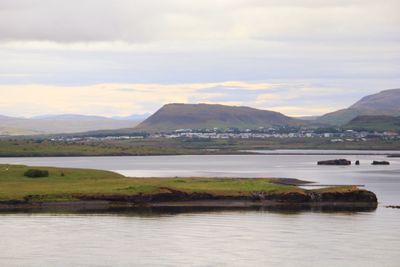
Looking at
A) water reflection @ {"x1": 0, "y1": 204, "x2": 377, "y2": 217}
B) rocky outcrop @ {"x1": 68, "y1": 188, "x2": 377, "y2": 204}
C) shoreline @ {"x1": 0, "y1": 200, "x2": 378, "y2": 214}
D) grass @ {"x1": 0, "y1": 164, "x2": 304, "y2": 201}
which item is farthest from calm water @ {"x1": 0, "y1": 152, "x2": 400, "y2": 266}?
grass @ {"x1": 0, "y1": 164, "x2": 304, "y2": 201}

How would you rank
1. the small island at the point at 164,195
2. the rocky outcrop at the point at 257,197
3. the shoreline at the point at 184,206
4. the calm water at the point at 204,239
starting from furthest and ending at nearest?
1. the rocky outcrop at the point at 257,197
2. the small island at the point at 164,195
3. the shoreline at the point at 184,206
4. the calm water at the point at 204,239

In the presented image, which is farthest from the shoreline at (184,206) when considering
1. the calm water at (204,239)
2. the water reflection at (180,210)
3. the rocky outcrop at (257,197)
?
the calm water at (204,239)

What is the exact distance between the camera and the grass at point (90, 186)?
103 meters

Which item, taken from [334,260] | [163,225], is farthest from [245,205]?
[334,260]

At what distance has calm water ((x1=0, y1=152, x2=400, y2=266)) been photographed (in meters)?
66.8

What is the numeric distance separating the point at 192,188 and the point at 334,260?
44.6 meters

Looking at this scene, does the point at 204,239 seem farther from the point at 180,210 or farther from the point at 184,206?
the point at 184,206

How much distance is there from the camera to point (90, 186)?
111 metres

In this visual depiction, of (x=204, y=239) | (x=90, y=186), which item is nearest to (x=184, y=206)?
(x=90, y=186)

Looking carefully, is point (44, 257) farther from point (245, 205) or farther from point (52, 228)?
point (245, 205)

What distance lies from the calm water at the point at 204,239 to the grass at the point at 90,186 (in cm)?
1084

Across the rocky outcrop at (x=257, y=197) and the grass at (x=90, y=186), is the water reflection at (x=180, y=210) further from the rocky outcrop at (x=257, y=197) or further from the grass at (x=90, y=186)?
the grass at (x=90, y=186)

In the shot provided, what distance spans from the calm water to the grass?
1084 centimetres

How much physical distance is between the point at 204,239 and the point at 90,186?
37521mm
